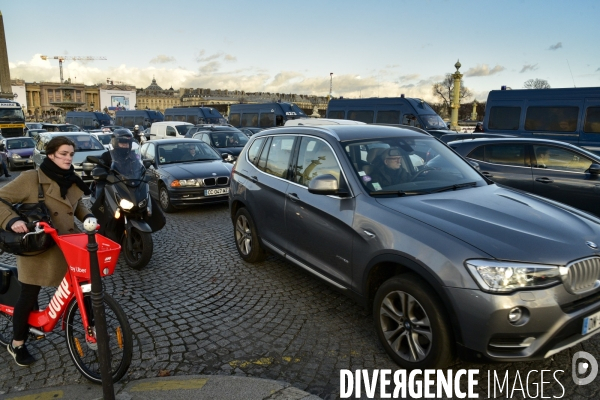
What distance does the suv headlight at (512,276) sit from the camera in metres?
2.75

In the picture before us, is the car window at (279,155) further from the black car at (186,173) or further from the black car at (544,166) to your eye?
the black car at (544,166)

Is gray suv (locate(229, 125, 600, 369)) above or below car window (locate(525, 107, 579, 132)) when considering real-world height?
below

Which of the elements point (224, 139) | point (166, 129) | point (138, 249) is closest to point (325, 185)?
point (138, 249)

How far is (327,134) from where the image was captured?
4488 millimetres

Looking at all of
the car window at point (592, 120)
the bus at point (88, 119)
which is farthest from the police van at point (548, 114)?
the bus at point (88, 119)

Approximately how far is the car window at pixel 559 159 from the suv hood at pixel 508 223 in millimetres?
3984

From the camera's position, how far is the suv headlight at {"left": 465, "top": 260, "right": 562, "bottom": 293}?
275cm

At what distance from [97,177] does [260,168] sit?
2.19 metres

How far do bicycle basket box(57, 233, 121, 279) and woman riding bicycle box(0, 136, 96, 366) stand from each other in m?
0.41

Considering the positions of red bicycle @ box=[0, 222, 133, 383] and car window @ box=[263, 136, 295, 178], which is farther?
car window @ box=[263, 136, 295, 178]

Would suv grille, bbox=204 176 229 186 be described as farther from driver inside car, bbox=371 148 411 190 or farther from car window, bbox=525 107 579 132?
car window, bbox=525 107 579 132

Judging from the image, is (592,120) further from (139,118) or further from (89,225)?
(139,118)

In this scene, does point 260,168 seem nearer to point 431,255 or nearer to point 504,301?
point 431,255

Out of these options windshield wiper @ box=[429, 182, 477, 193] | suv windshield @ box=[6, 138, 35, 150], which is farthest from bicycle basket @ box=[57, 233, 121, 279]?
suv windshield @ box=[6, 138, 35, 150]
